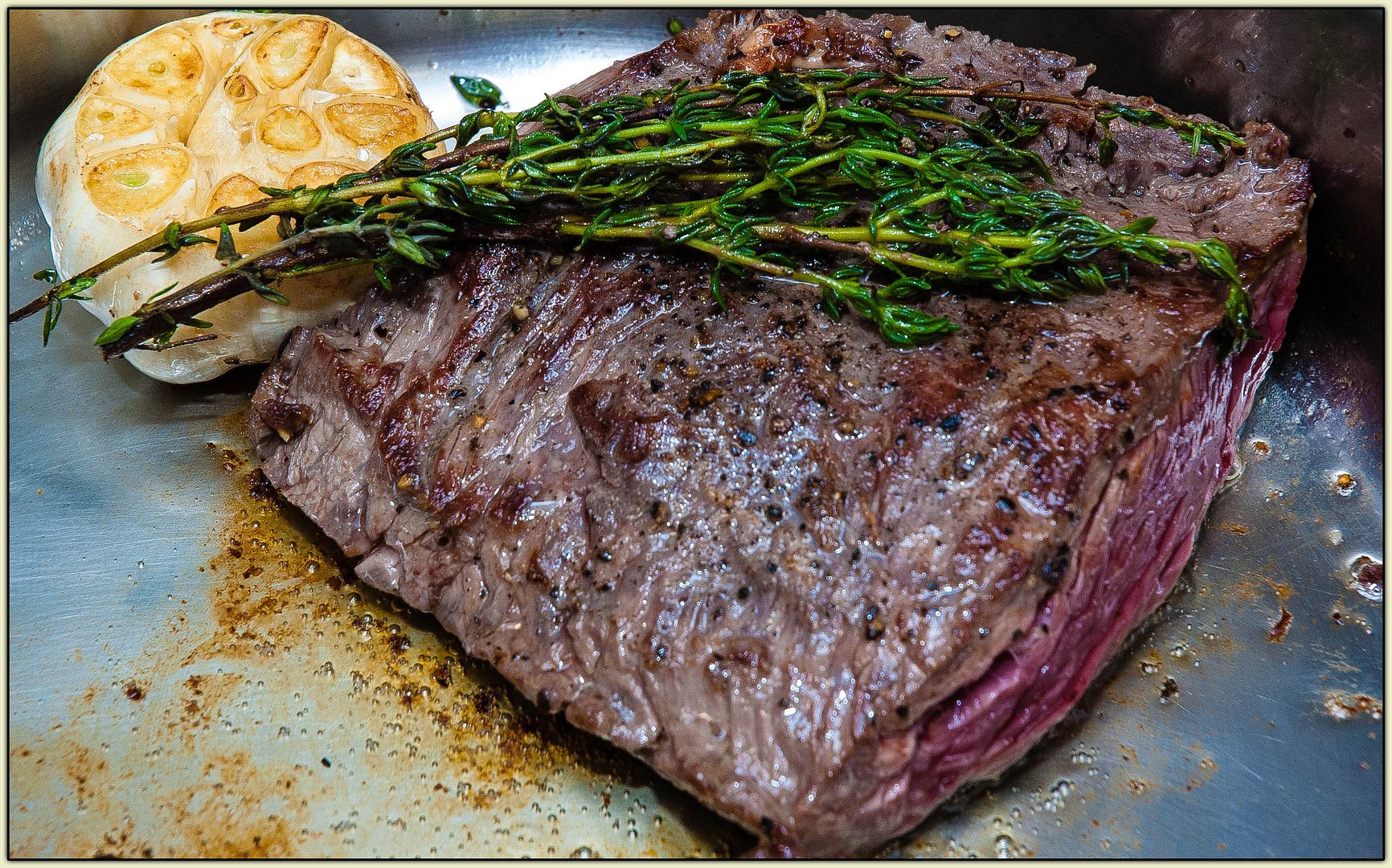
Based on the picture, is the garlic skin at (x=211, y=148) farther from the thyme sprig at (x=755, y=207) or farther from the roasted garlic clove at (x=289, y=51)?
the thyme sprig at (x=755, y=207)

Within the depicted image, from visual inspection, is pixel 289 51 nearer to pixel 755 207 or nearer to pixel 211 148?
pixel 211 148

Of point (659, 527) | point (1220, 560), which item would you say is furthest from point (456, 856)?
point (1220, 560)

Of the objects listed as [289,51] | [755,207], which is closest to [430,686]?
[755,207]

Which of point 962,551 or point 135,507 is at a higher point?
point 962,551

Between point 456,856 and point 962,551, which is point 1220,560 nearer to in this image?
point 962,551

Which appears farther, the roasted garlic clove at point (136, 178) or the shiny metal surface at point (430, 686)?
the roasted garlic clove at point (136, 178)

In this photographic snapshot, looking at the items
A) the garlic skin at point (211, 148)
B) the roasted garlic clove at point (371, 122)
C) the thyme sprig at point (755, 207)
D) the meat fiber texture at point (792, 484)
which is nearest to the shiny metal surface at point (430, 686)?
the meat fiber texture at point (792, 484)
